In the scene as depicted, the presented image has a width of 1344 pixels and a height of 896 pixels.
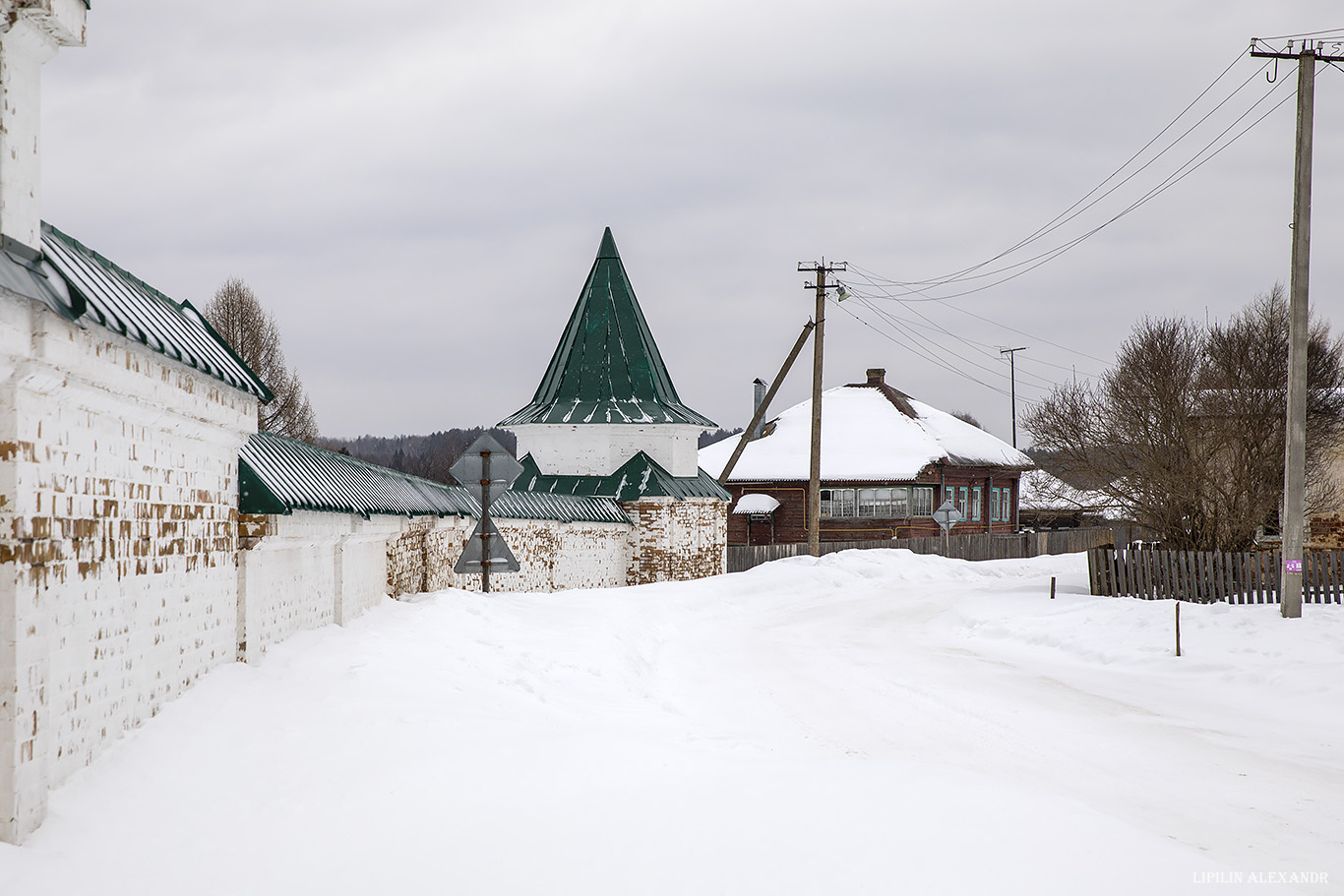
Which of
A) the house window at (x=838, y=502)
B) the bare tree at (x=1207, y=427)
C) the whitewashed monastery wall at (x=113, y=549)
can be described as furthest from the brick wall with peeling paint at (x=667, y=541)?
the whitewashed monastery wall at (x=113, y=549)

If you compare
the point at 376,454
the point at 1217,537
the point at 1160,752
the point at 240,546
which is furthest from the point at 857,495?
the point at 376,454

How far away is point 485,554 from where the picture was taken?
14227 mm

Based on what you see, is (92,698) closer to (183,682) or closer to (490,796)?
(183,682)

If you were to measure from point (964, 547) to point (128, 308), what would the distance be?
38797 mm

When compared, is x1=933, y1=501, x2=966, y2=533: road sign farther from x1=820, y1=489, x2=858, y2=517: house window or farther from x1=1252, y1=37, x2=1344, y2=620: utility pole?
x1=1252, y1=37, x2=1344, y2=620: utility pole

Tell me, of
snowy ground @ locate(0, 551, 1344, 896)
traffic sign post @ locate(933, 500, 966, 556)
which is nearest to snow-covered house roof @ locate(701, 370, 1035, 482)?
traffic sign post @ locate(933, 500, 966, 556)

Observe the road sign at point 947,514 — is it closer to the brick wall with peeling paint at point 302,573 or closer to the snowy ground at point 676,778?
the snowy ground at point 676,778

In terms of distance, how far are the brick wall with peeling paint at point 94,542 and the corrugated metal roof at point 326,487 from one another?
0.43m

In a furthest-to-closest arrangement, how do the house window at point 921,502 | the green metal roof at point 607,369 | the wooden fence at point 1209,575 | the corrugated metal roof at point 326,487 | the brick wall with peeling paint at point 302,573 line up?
1. the house window at point 921,502
2. the green metal roof at point 607,369
3. the wooden fence at point 1209,575
4. the brick wall with peeling paint at point 302,573
5. the corrugated metal roof at point 326,487

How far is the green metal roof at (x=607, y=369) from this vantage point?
31000 mm

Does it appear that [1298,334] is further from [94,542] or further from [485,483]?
[94,542]

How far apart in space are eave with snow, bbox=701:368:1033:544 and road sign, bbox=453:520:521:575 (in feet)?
102

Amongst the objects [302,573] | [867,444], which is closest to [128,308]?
[302,573]

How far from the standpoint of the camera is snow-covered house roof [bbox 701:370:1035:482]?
44.9 meters
